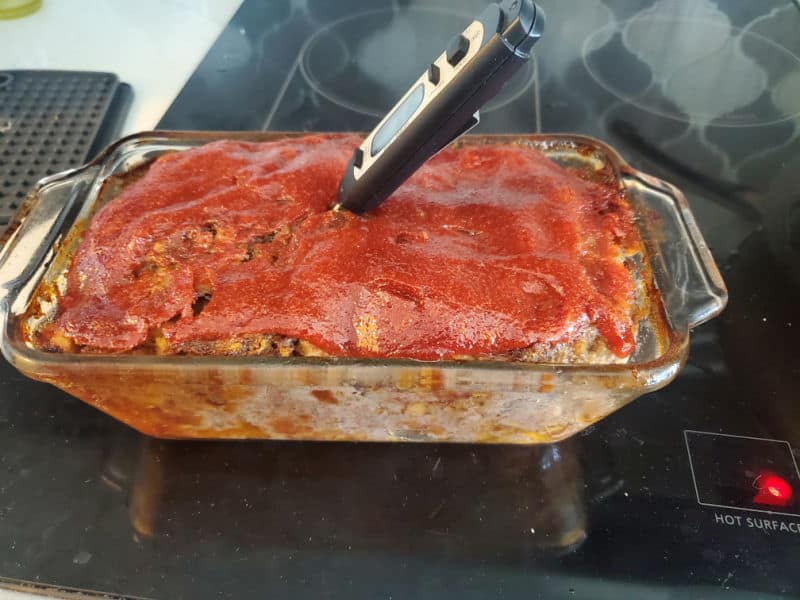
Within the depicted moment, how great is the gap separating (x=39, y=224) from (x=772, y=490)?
1.34m

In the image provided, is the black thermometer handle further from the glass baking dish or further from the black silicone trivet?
the black silicone trivet

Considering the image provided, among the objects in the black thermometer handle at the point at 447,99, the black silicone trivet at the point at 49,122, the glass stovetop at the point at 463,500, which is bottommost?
the glass stovetop at the point at 463,500

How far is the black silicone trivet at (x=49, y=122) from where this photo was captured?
1.50 metres

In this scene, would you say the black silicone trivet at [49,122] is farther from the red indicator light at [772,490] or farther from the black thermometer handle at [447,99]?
the red indicator light at [772,490]

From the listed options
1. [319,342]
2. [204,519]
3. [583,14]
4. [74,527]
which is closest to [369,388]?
[319,342]

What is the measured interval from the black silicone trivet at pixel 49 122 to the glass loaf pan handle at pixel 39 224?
41 centimetres

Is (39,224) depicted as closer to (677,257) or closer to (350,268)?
(350,268)

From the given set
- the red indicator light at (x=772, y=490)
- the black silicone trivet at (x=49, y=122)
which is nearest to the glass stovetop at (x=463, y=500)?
the red indicator light at (x=772, y=490)

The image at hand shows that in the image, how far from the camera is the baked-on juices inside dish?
2.90 ft

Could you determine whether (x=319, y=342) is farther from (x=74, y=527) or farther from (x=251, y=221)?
(x=74, y=527)

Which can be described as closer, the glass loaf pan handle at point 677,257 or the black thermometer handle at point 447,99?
the black thermometer handle at point 447,99

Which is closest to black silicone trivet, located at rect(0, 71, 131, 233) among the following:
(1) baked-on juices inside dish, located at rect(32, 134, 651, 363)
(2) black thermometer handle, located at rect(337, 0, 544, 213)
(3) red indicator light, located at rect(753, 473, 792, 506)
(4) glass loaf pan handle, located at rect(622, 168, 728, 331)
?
(1) baked-on juices inside dish, located at rect(32, 134, 651, 363)

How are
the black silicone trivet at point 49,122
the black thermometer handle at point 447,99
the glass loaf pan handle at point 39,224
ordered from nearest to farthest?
the black thermometer handle at point 447,99 → the glass loaf pan handle at point 39,224 → the black silicone trivet at point 49,122

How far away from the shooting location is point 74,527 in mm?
949
